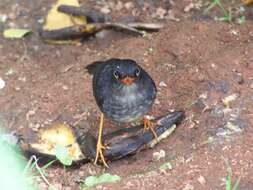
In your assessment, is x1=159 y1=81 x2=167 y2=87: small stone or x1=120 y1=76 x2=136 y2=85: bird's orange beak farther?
x1=159 y1=81 x2=167 y2=87: small stone

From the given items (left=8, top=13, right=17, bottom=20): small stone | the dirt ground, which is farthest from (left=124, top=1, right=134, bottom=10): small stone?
(left=8, top=13, right=17, bottom=20): small stone

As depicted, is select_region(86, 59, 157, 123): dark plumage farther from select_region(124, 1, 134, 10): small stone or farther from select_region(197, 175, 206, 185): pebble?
select_region(124, 1, 134, 10): small stone

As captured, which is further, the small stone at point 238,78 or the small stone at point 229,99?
the small stone at point 238,78

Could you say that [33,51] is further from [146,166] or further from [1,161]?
[1,161]

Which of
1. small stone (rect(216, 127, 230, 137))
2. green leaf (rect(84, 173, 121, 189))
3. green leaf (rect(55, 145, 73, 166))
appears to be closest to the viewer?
green leaf (rect(84, 173, 121, 189))

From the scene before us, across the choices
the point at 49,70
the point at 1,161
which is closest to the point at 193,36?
the point at 49,70

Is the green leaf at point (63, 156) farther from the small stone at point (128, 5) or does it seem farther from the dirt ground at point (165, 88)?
the small stone at point (128, 5)

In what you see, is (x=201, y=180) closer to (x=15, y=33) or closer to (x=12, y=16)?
(x=15, y=33)

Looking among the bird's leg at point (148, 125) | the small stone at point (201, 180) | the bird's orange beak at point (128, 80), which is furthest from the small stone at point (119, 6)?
the small stone at point (201, 180)
